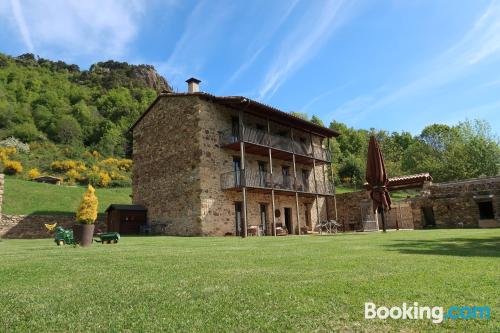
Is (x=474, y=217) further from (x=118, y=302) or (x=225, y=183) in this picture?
(x=118, y=302)

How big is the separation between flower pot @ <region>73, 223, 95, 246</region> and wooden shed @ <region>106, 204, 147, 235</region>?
9.62m

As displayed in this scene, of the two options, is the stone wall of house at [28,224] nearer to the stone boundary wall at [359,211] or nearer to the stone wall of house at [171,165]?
the stone wall of house at [171,165]

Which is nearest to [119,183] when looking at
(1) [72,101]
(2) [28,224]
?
(2) [28,224]

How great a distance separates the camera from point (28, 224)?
60.7ft

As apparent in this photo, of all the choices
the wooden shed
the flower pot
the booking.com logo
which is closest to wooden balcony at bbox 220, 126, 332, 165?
the wooden shed

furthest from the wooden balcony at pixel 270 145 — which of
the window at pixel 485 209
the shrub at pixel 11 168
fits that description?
the shrub at pixel 11 168

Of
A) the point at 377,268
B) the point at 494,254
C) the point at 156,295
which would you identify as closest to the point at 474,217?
the point at 494,254

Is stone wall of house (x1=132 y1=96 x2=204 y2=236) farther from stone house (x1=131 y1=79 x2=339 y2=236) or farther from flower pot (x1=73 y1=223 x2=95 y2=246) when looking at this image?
flower pot (x1=73 y1=223 x2=95 y2=246)

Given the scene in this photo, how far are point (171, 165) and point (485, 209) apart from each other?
56.4 feet

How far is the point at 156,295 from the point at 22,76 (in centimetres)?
6740

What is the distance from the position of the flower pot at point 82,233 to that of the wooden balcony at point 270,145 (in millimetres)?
9439

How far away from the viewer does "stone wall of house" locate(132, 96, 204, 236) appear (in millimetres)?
18172

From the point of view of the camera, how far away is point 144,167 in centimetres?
2148

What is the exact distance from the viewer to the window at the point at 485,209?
20127mm
